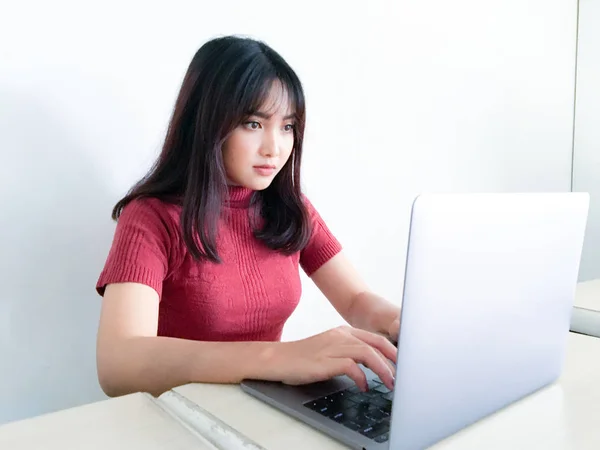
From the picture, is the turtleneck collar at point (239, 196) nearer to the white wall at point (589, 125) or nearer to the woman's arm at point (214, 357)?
the woman's arm at point (214, 357)

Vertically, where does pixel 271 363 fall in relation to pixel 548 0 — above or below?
below

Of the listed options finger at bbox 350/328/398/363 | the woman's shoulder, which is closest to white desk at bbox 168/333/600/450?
finger at bbox 350/328/398/363

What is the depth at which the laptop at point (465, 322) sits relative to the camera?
1.34 feet

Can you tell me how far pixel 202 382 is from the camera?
2.00 ft

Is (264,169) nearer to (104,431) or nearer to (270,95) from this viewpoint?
(270,95)

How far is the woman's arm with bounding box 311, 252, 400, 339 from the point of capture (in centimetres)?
91

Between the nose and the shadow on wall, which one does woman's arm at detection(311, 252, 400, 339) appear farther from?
the shadow on wall

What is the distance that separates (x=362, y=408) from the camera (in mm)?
532

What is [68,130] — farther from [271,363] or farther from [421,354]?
[421,354]

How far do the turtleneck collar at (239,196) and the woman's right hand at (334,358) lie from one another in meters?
0.42

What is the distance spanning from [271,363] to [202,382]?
9cm

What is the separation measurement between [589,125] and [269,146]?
1.71 meters

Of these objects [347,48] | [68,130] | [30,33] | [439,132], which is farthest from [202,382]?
[439,132]

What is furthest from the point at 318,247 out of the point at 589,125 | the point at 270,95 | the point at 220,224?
the point at 589,125
